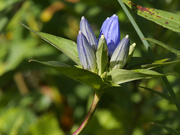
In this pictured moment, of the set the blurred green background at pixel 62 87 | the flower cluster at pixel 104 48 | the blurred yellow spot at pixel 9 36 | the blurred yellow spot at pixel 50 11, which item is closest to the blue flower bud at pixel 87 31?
the flower cluster at pixel 104 48

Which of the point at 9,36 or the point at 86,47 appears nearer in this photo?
the point at 86,47

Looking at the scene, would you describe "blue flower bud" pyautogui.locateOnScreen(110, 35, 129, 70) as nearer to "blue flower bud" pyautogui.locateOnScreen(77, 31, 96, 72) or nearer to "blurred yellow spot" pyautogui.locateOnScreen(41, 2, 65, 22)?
"blue flower bud" pyautogui.locateOnScreen(77, 31, 96, 72)

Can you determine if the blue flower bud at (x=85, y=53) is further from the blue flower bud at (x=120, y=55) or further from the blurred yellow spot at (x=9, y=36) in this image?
the blurred yellow spot at (x=9, y=36)

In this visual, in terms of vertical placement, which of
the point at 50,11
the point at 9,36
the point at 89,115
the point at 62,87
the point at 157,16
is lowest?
the point at 62,87

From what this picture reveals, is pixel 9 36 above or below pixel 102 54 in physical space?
below

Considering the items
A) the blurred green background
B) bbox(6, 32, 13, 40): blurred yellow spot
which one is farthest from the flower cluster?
bbox(6, 32, 13, 40): blurred yellow spot

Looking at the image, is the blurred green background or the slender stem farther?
the blurred green background

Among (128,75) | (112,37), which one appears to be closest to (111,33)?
(112,37)

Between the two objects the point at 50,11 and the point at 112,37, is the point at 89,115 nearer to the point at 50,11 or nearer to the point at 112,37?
the point at 112,37

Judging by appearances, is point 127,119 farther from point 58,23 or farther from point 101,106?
point 58,23
